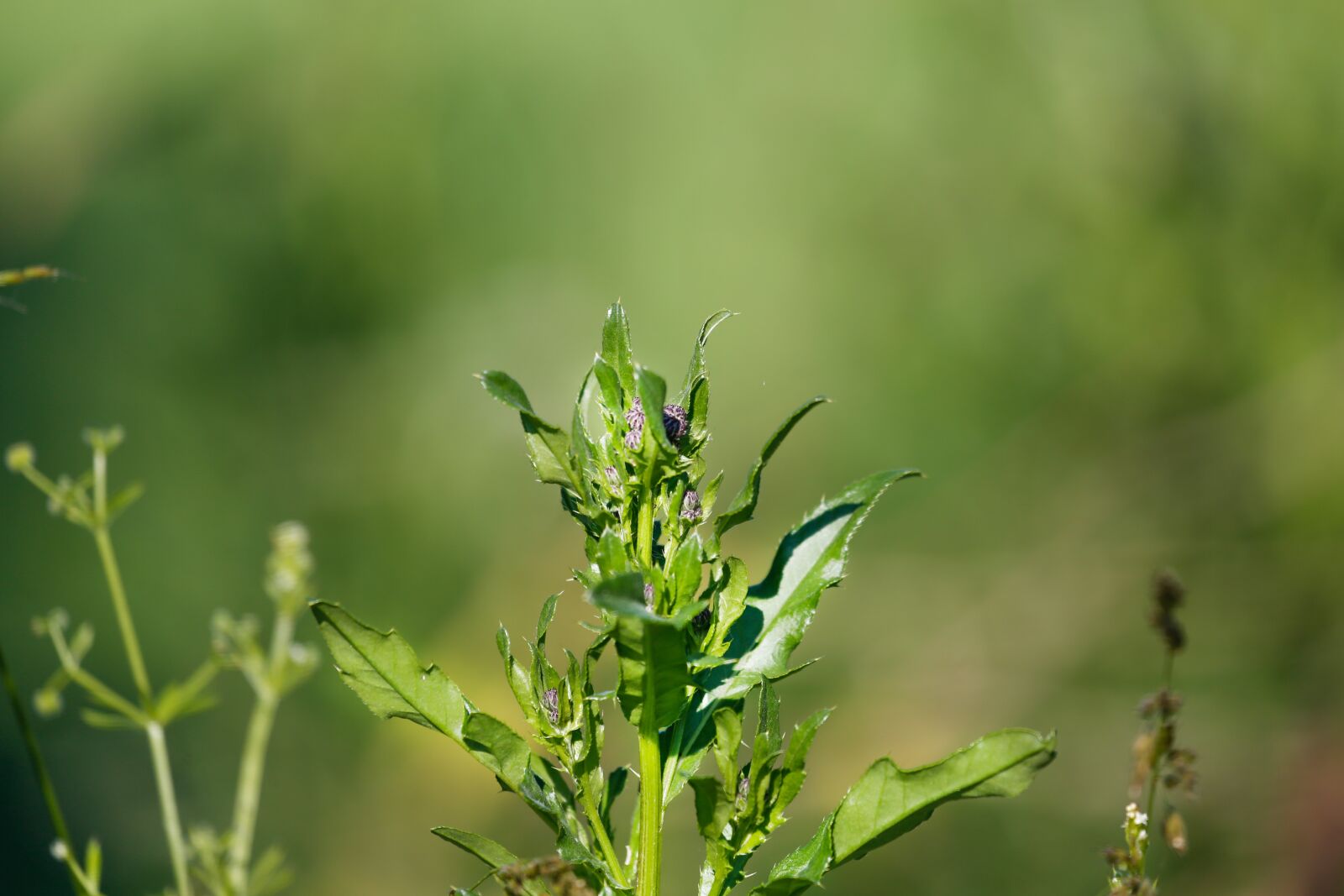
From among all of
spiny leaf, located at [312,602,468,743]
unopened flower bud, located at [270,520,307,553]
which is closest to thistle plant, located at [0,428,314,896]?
unopened flower bud, located at [270,520,307,553]

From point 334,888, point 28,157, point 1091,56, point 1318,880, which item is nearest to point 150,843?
point 334,888

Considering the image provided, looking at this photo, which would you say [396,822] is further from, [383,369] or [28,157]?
[28,157]

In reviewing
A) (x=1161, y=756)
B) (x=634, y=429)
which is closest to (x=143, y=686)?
(x=634, y=429)

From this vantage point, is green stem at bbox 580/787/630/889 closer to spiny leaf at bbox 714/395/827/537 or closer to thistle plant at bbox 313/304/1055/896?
thistle plant at bbox 313/304/1055/896

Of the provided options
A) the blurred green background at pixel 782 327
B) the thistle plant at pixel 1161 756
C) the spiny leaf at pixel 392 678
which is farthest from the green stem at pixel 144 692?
the blurred green background at pixel 782 327

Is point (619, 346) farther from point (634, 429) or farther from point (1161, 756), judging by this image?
point (1161, 756)

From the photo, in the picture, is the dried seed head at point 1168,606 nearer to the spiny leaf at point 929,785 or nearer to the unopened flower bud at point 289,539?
the spiny leaf at point 929,785
